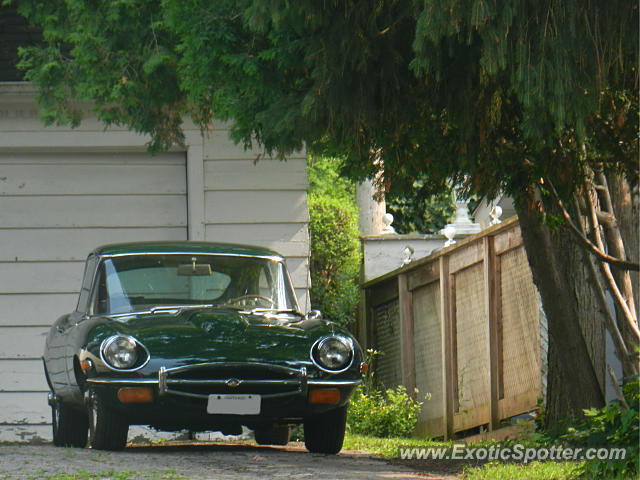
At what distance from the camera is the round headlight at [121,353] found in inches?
280

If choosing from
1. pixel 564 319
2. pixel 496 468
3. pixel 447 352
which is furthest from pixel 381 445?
pixel 496 468

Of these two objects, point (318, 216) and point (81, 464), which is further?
point (318, 216)

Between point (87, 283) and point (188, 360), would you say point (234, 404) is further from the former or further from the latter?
point (87, 283)

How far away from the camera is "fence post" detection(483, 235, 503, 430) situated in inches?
391

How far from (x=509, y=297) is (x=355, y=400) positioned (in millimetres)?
2650

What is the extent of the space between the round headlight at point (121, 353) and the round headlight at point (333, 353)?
117 centimetres

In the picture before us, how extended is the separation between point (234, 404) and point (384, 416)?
15.1ft

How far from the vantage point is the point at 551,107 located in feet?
16.9

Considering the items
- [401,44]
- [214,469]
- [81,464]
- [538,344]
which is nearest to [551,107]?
[401,44]

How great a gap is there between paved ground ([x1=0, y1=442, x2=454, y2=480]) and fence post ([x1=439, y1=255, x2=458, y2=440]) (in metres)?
3.33

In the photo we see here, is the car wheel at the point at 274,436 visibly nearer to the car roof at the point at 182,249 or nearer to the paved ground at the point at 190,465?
the paved ground at the point at 190,465

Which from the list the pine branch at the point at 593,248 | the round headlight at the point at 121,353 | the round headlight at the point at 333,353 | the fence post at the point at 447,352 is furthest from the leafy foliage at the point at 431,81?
the fence post at the point at 447,352

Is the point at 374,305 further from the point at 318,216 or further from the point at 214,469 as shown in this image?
the point at 214,469

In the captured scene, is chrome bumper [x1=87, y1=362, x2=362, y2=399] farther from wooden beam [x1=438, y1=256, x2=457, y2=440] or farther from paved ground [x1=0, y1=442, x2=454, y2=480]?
wooden beam [x1=438, y1=256, x2=457, y2=440]
